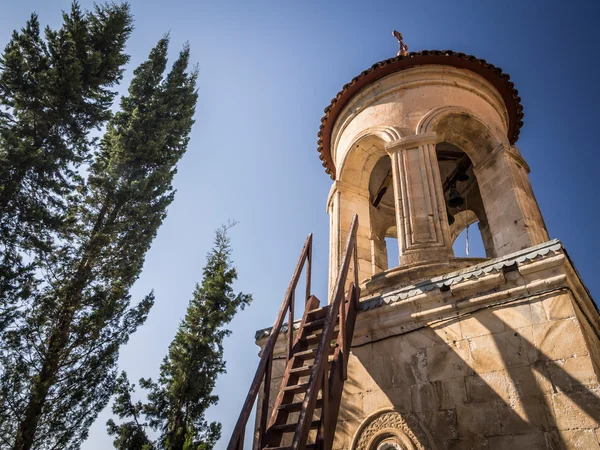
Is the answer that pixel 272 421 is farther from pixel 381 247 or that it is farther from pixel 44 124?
pixel 44 124

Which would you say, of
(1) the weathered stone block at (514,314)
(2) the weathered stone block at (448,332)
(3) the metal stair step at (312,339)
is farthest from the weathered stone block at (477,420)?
(3) the metal stair step at (312,339)

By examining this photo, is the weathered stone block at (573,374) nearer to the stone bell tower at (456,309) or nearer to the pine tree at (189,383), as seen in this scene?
the stone bell tower at (456,309)

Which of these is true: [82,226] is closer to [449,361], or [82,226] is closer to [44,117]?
[44,117]

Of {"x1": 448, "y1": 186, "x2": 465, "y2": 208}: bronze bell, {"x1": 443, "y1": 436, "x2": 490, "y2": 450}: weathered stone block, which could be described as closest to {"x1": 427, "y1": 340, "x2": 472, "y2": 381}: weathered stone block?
{"x1": 443, "y1": 436, "x2": 490, "y2": 450}: weathered stone block

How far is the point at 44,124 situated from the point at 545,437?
11.7 metres

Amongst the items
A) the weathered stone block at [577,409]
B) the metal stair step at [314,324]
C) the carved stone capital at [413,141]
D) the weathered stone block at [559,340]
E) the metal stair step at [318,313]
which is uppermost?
the carved stone capital at [413,141]

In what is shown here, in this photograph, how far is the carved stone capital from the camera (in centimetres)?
603

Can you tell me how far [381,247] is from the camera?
28.0 ft

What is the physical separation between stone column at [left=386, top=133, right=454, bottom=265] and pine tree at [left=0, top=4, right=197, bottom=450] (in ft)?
23.3

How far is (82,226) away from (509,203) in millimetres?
9705

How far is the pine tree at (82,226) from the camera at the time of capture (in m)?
7.74

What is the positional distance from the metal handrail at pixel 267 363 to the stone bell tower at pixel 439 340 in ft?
0.04

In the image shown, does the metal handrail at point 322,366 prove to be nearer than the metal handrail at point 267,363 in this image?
Yes

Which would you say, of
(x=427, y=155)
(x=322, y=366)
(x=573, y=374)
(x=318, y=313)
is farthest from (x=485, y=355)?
(x=427, y=155)
